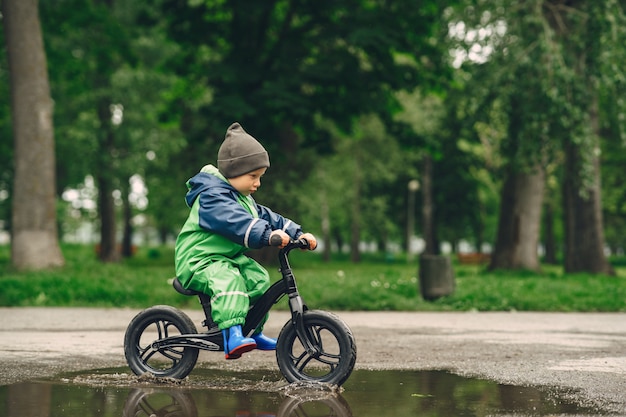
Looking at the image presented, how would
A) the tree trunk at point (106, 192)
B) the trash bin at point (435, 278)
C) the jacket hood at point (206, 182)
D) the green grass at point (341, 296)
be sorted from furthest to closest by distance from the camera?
the tree trunk at point (106, 192) → the trash bin at point (435, 278) → the green grass at point (341, 296) → the jacket hood at point (206, 182)

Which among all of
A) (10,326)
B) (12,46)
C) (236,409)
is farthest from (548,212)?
(236,409)

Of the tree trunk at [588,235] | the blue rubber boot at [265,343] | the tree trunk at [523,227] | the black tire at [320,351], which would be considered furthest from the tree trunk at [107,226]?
the black tire at [320,351]

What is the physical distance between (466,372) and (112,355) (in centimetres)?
278

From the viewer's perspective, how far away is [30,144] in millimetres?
15742

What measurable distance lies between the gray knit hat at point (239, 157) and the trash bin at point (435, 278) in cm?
691

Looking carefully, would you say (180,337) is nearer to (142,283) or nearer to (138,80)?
(142,283)

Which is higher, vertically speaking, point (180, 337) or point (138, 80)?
point (138, 80)

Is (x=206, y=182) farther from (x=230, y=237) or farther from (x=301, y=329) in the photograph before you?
(x=301, y=329)

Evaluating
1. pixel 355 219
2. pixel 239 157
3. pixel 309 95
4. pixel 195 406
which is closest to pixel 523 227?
pixel 309 95

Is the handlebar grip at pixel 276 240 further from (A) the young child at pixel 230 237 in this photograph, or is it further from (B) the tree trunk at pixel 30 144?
(B) the tree trunk at pixel 30 144

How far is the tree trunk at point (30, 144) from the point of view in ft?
50.8

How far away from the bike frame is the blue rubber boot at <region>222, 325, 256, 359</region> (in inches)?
7.5

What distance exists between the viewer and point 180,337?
5.77 m

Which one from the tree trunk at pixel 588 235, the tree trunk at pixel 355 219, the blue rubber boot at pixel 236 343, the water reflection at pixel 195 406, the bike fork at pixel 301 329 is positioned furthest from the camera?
the tree trunk at pixel 355 219
